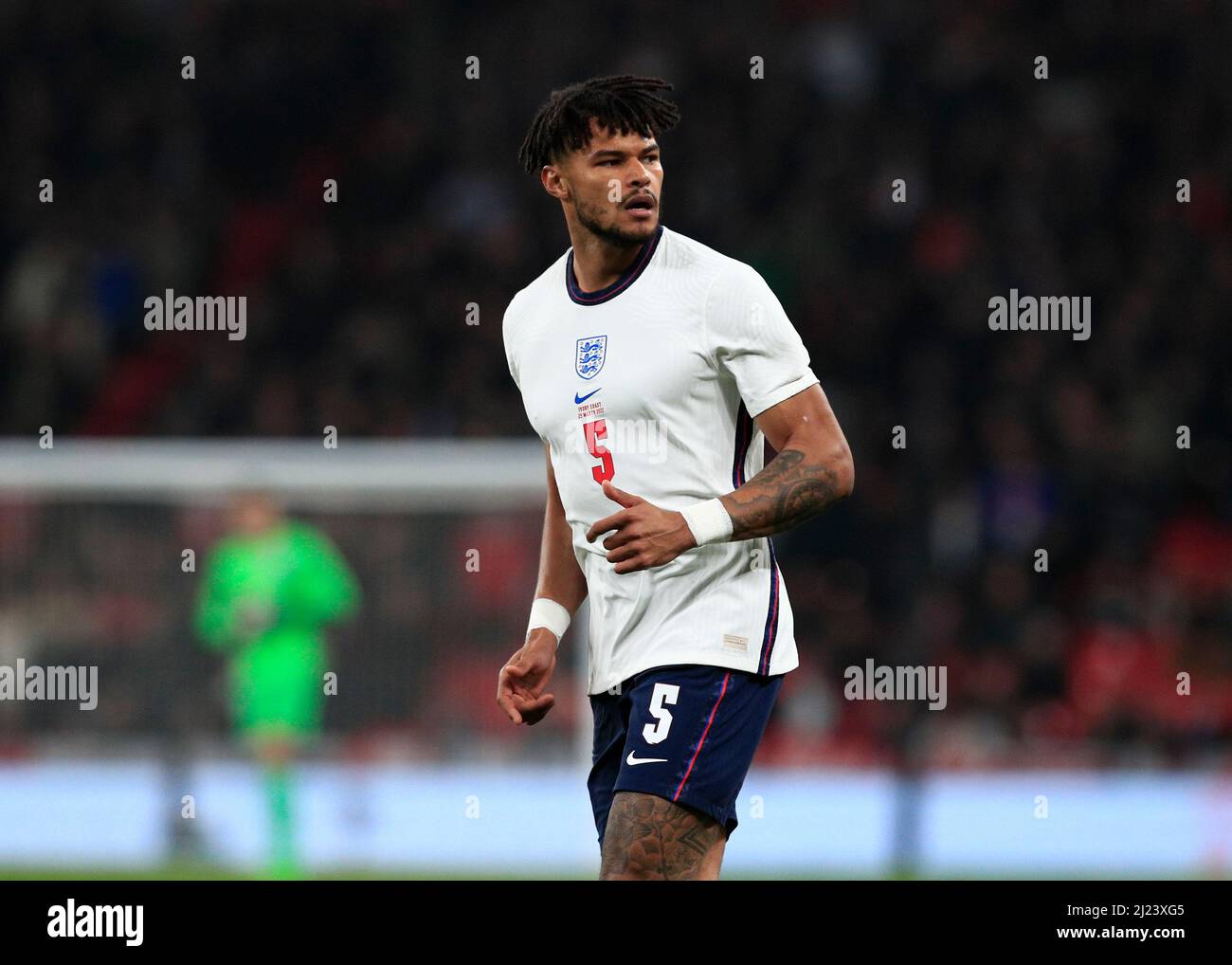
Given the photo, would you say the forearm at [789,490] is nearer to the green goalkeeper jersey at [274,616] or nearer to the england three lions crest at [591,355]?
the england three lions crest at [591,355]

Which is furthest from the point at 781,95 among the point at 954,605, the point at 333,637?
the point at 333,637

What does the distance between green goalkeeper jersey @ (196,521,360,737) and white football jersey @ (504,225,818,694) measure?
4.92 metres

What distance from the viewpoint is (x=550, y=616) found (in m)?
4.18

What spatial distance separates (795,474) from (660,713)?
58 centimetres

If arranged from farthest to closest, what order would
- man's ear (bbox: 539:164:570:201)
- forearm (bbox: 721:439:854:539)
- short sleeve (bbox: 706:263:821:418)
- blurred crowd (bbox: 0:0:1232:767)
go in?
1. blurred crowd (bbox: 0:0:1232:767)
2. man's ear (bbox: 539:164:570:201)
3. short sleeve (bbox: 706:263:821:418)
4. forearm (bbox: 721:439:854:539)

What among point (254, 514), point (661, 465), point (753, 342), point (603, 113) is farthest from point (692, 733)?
point (254, 514)

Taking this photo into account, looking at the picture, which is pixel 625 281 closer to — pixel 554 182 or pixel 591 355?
pixel 591 355

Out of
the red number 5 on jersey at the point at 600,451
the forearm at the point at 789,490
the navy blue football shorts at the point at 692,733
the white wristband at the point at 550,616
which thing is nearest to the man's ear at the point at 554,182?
the red number 5 on jersey at the point at 600,451

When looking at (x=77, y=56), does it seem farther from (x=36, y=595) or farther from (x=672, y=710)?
(x=672, y=710)

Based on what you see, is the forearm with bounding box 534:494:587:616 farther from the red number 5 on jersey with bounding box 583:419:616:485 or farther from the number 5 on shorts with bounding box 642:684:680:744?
the number 5 on shorts with bounding box 642:684:680:744

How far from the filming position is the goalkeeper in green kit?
28.5ft

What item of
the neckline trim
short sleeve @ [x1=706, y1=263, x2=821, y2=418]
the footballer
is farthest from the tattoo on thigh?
the neckline trim

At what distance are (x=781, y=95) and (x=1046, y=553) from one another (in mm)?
4996

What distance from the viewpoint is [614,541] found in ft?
11.5
